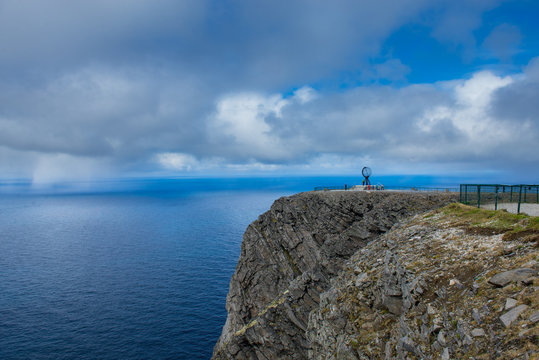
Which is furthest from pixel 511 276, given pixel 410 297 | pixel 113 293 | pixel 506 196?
pixel 113 293

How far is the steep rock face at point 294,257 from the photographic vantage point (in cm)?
3525

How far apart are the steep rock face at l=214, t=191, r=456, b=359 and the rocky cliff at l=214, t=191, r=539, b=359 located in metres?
0.17

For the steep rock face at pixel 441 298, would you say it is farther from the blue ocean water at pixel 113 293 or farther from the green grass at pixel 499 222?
the blue ocean water at pixel 113 293

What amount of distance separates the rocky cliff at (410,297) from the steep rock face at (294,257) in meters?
0.17

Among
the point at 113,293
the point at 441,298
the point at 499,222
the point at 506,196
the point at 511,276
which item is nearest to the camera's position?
the point at 511,276

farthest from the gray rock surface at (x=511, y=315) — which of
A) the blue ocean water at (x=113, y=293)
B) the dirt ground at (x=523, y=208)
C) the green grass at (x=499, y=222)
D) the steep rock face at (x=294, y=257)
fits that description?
the blue ocean water at (x=113, y=293)

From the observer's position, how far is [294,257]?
2101 inches

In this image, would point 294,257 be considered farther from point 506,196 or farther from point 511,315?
point 511,315

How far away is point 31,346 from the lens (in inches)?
1922

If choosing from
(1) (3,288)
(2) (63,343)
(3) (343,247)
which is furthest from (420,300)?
(1) (3,288)

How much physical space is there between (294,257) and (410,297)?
1453 inches

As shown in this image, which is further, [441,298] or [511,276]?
[441,298]

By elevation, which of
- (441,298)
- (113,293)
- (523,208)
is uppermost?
(523,208)

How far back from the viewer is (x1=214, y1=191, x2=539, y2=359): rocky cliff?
1305 cm
